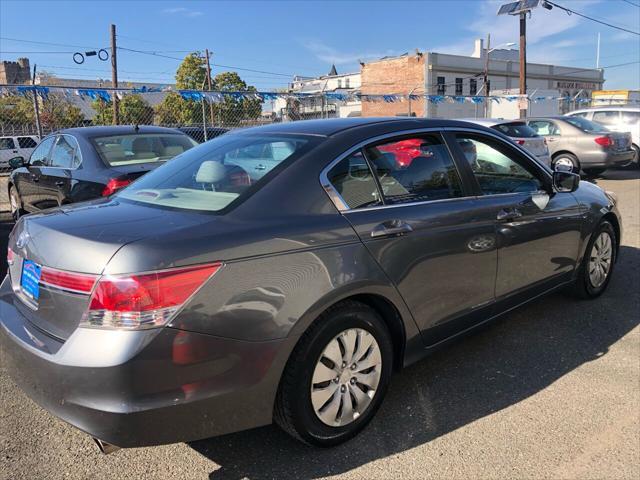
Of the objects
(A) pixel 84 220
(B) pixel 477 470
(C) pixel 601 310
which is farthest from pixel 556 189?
(A) pixel 84 220

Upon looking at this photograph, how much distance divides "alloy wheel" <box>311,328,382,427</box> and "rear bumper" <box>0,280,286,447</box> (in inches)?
11.3

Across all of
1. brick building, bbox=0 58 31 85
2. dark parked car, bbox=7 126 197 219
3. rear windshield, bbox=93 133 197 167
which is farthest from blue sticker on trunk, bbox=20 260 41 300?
brick building, bbox=0 58 31 85

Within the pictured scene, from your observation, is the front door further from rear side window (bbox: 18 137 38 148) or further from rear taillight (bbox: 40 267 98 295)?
rear side window (bbox: 18 137 38 148)

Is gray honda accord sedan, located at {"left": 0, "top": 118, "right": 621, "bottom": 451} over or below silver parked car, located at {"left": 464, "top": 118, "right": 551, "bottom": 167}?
below

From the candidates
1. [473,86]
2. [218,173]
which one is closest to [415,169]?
[218,173]

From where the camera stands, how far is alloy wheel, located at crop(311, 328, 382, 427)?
2557mm

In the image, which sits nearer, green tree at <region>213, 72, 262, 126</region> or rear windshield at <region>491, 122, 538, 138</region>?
rear windshield at <region>491, 122, 538, 138</region>

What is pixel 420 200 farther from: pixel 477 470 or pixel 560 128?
pixel 560 128

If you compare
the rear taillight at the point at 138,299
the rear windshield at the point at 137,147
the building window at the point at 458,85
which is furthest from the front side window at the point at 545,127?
the building window at the point at 458,85

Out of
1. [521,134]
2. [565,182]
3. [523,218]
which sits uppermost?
[521,134]

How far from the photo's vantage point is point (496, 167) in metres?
3.85

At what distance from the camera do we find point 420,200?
3.08 meters

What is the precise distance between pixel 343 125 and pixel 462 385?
1.74 metres

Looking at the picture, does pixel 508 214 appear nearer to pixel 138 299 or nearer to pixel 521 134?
pixel 138 299
